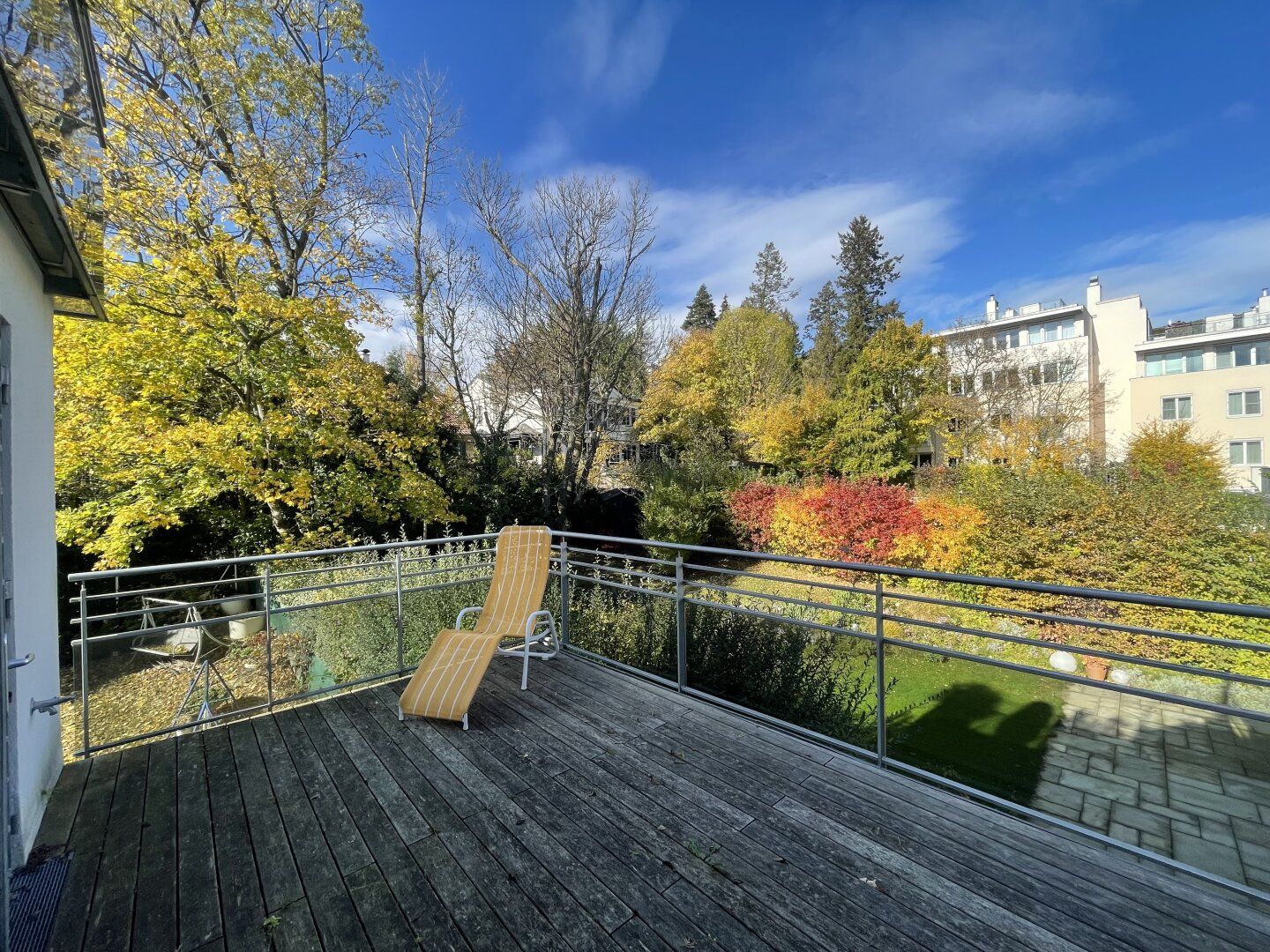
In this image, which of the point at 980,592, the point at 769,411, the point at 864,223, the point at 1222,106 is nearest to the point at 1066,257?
the point at 864,223

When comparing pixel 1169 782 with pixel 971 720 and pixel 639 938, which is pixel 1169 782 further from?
pixel 639 938

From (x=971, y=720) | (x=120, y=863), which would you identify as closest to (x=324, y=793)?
(x=120, y=863)

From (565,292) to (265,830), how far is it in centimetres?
1090

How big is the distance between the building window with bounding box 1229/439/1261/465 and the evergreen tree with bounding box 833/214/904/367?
1363 centimetres

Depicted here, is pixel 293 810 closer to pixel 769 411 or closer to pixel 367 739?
pixel 367 739


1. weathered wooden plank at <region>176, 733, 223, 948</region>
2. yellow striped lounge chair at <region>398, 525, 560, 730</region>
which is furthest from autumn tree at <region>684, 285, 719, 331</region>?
weathered wooden plank at <region>176, 733, 223, 948</region>

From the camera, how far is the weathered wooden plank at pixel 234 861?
1.61m

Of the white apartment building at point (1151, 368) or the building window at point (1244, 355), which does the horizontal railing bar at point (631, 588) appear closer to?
the white apartment building at point (1151, 368)

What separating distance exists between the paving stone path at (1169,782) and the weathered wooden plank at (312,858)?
5.21 meters

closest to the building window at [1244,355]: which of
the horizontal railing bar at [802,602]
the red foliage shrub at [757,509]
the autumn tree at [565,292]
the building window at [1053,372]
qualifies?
the building window at [1053,372]

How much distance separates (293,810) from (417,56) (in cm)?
1344

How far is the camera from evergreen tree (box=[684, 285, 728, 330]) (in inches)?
1243

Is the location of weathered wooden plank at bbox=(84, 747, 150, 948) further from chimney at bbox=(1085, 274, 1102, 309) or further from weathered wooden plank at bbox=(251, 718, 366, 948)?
chimney at bbox=(1085, 274, 1102, 309)

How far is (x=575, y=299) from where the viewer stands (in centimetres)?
1146
